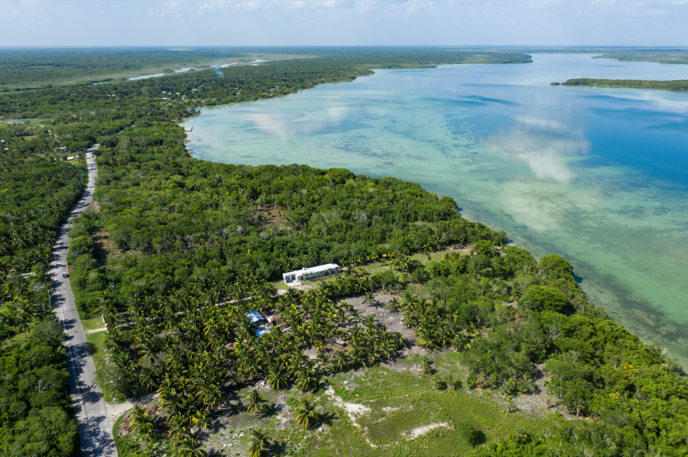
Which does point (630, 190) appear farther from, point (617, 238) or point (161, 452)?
point (161, 452)

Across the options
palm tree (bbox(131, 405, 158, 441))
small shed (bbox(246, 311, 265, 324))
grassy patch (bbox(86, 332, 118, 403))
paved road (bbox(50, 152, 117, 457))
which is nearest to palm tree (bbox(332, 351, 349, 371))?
small shed (bbox(246, 311, 265, 324))

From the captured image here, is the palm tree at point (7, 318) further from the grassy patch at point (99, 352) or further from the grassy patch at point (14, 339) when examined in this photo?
the grassy patch at point (99, 352)

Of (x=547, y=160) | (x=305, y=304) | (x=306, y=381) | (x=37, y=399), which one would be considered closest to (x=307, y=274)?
(x=305, y=304)

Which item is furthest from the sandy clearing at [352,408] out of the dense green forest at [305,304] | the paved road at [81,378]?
the paved road at [81,378]

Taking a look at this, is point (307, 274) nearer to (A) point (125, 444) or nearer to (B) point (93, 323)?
(B) point (93, 323)

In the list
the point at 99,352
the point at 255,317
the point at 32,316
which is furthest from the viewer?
the point at 255,317

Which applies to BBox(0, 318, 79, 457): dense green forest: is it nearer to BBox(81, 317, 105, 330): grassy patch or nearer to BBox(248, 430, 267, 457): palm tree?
BBox(81, 317, 105, 330): grassy patch
